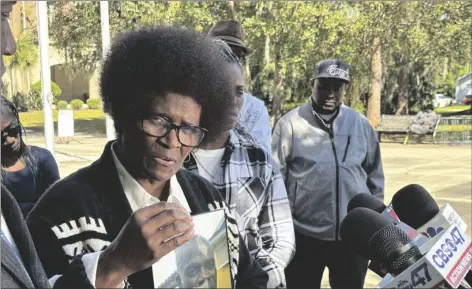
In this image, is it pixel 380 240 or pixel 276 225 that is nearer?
pixel 380 240

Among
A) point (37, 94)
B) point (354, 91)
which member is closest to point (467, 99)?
point (354, 91)

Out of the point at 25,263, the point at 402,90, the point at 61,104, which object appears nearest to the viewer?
the point at 25,263

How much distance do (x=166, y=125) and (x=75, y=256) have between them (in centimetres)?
40

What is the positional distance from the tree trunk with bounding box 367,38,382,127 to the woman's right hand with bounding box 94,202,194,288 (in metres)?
18.1

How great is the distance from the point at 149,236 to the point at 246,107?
2065 millimetres

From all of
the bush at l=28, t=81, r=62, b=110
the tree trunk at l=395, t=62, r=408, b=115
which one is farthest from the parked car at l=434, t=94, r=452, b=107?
the bush at l=28, t=81, r=62, b=110

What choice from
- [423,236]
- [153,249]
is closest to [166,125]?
[153,249]

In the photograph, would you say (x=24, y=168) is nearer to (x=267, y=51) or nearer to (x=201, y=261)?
(x=201, y=261)

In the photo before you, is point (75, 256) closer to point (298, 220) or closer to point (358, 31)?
point (298, 220)

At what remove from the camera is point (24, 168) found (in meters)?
4.12

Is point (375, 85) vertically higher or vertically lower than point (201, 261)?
lower

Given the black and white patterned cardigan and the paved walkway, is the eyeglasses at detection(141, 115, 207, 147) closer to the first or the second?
the black and white patterned cardigan

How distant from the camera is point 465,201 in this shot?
9391 millimetres

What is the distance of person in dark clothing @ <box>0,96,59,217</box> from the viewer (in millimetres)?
3873
